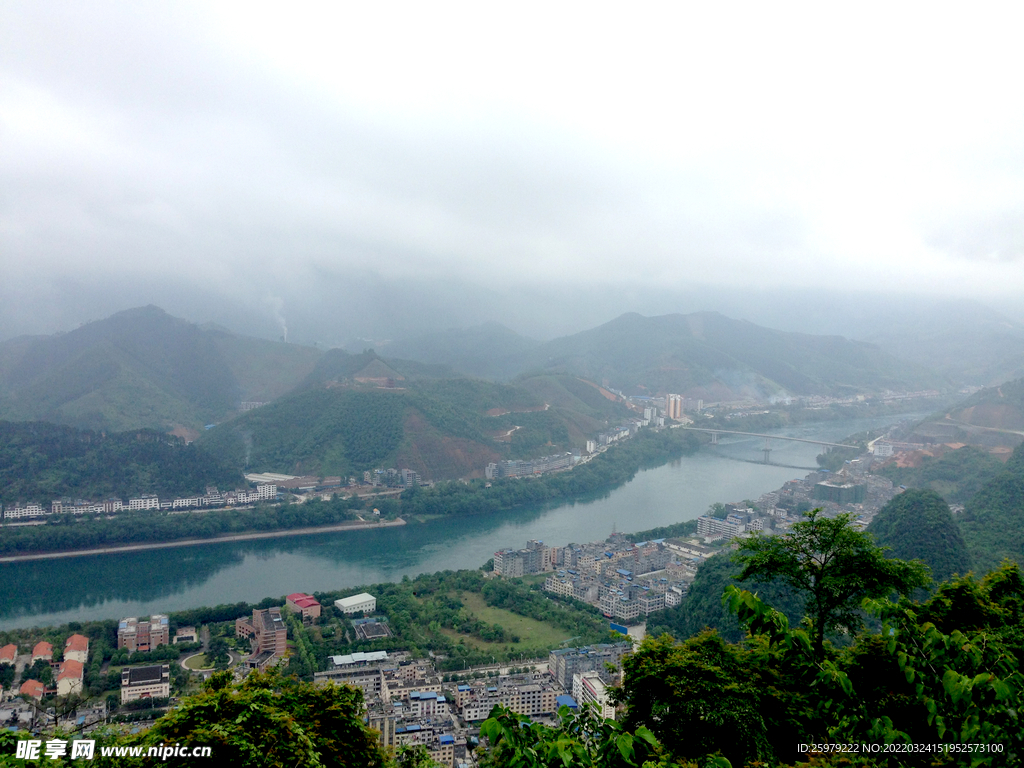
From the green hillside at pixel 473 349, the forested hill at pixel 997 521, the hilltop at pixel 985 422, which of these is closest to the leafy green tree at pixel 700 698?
the forested hill at pixel 997 521

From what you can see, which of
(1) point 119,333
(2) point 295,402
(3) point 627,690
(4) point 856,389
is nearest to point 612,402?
(2) point 295,402

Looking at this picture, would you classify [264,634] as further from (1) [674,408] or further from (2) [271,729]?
(1) [674,408]

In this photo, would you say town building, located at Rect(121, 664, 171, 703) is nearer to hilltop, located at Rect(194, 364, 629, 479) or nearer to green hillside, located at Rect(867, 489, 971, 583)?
green hillside, located at Rect(867, 489, 971, 583)

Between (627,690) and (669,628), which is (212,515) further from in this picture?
(627,690)

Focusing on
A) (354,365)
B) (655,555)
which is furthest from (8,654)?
(354,365)

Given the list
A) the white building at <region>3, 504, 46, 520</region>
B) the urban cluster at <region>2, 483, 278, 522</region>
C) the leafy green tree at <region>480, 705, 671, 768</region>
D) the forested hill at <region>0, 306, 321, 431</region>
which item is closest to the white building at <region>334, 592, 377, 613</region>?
the urban cluster at <region>2, 483, 278, 522</region>

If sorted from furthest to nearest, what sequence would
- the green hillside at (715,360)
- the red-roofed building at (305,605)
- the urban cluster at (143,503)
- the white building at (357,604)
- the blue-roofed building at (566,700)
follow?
the green hillside at (715,360)
the urban cluster at (143,503)
the white building at (357,604)
the red-roofed building at (305,605)
the blue-roofed building at (566,700)

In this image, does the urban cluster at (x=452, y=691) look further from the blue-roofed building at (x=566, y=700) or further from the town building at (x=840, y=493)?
the town building at (x=840, y=493)
